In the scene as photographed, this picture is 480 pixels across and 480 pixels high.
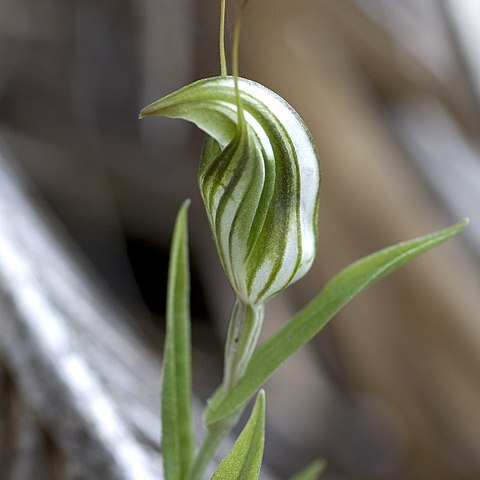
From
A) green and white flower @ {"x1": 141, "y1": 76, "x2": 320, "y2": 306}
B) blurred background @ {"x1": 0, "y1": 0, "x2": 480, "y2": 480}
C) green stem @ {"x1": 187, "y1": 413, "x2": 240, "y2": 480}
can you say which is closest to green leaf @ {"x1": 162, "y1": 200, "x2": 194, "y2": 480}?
green stem @ {"x1": 187, "y1": 413, "x2": 240, "y2": 480}

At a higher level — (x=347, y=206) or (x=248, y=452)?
(x=248, y=452)

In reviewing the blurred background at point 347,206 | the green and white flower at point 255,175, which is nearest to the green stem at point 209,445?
the green and white flower at point 255,175

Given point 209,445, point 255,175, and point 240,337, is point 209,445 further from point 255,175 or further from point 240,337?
point 255,175

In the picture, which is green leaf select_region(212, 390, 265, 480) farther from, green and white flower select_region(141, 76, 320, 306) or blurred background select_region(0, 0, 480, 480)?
blurred background select_region(0, 0, 480, 480)

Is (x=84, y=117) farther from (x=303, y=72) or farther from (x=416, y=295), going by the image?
(x=416, y=295)

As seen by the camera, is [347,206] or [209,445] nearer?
[209,445]

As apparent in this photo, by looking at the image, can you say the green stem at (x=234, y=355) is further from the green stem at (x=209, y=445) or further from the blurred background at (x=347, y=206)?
the blurred background at (x=347, y=206)

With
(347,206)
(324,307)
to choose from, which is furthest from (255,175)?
(347,206)
